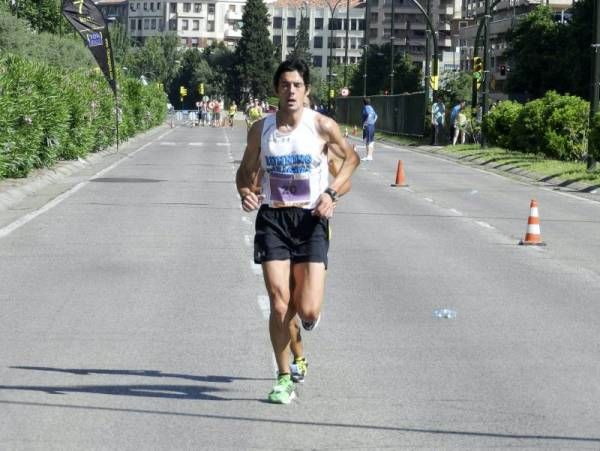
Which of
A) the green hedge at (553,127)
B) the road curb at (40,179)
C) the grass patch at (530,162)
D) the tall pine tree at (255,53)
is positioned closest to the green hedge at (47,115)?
the road curb at (40,179)

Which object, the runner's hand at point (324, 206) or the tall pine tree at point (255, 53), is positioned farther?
the tall pine tree at point (255, 53)

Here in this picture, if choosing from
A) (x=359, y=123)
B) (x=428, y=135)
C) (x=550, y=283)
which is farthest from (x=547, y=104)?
(x=359, y=123)

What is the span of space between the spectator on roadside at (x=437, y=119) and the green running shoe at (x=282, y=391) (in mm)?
49720

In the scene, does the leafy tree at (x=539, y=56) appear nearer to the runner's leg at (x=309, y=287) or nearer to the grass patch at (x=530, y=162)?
the grass patch at (x=530, y=162)

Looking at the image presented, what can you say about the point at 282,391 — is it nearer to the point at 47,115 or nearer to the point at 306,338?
the point at 306,338

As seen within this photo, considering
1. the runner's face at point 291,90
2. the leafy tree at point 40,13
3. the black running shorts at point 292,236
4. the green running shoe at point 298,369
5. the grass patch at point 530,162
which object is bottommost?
the green running shoe at point 298,369

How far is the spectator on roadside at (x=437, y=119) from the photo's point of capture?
189ft

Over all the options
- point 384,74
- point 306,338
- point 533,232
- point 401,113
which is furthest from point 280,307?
point 384,74

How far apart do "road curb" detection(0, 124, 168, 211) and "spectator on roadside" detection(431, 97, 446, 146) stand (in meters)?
16.2

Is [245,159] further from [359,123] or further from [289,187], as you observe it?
[359,123]

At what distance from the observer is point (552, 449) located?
22.4 feet

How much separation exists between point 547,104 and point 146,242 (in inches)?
1011

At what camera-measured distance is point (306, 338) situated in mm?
10297

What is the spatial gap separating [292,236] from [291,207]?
16 centimetres
